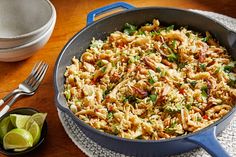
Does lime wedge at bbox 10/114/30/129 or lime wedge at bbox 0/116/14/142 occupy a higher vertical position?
lime wedge at bbox 10/114/30/129

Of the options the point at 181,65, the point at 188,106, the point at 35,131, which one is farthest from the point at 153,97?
the point at 35,131

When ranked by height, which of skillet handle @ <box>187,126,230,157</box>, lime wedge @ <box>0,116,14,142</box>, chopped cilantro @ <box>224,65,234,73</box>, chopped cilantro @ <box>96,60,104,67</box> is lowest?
lime wedge @ <box>0,116,14,142</box>

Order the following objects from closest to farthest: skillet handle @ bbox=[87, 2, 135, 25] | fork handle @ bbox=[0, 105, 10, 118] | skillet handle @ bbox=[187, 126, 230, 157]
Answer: skillet handle @ bbox=[187, 126, 230, 157] → fork handle @ bbox=[0, 105, 10, 118] → skillet handle @ bbox=[87, 2, 135, 25]

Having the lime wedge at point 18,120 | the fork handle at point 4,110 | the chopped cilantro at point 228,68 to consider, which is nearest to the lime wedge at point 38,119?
the lime wedge at point 18,120

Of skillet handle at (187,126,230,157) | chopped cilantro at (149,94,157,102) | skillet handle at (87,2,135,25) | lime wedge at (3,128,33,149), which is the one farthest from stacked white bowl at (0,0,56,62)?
skillet handle at (187,126,230,157)

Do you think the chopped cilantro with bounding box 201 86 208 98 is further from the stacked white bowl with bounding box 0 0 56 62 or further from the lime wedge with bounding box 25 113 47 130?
the stacked white bowl with bounding box 0 0 56 62

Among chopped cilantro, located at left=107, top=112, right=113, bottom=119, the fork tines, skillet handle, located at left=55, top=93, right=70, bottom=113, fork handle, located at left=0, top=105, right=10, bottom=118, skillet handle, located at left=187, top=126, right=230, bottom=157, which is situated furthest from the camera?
the fork tines

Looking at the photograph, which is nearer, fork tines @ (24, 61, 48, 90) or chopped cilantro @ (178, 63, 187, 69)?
chopped cilantro @ (178, 63, 187, 69)
